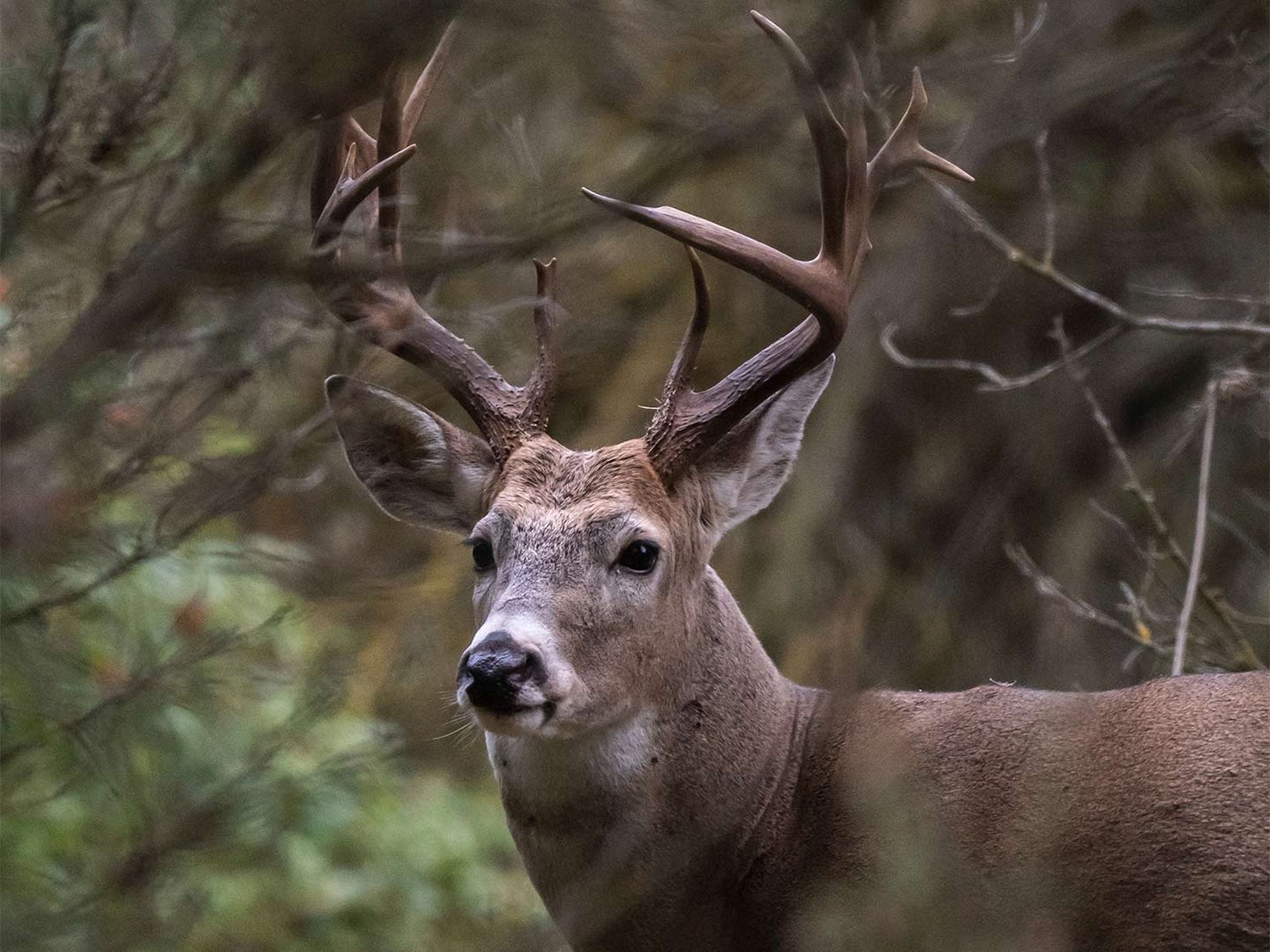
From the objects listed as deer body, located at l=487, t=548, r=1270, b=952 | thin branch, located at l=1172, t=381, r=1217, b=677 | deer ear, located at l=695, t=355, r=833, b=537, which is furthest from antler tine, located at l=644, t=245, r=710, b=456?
thin branch, located at l=1172, t=381, r=1217, b=677

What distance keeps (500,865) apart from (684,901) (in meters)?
3.21

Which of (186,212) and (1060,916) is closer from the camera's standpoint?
(186,212)

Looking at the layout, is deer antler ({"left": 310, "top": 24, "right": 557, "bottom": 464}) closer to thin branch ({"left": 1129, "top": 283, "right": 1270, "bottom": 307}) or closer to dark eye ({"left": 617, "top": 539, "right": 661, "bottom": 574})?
dark eye ({"left": 617, "top": 539, "right": 661, "bottom": 574})

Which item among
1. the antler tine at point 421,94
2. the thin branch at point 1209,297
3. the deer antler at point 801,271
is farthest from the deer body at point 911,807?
the thin branch at point 1209,297

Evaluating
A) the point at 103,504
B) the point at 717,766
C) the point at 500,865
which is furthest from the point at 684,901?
the point at 500,865

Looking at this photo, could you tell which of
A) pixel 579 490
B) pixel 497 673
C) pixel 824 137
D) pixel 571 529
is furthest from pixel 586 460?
pixel 824 137

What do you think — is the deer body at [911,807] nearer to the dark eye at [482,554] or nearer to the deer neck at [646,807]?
the deer neck at [646,807]

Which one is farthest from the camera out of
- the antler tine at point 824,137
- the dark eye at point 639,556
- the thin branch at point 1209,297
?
the thin branch at point 1209,297

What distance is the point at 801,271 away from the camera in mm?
4098

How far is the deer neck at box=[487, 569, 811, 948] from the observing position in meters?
3.94

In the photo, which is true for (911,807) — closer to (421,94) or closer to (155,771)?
(155,771)

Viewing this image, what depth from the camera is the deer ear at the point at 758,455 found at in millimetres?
4461

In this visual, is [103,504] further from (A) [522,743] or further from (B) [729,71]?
(B) [729,71]

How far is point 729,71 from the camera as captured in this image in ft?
21.0
